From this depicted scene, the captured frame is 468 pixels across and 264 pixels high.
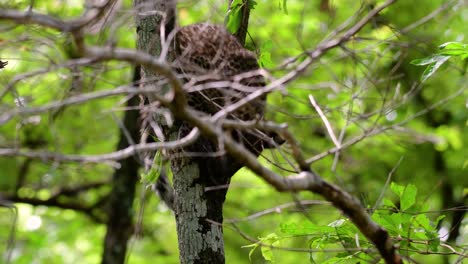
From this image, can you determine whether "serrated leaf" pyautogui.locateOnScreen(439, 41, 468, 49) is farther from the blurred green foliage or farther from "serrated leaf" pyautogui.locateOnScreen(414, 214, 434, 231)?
the blurred green foliage

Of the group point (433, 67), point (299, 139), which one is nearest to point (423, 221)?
point (433, 67)

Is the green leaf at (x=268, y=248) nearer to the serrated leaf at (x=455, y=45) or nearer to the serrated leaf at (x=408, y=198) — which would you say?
the serrated leaf at (x=408, y=198)

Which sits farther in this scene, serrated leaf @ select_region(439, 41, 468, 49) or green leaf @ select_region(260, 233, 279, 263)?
green leaf @ select_region(260, 233, 279, 263)

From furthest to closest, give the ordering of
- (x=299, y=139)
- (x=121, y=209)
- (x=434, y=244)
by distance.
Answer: (x=299, y=139), (x=121, y=209), (x=434, y=244)

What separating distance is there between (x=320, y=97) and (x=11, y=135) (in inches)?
181

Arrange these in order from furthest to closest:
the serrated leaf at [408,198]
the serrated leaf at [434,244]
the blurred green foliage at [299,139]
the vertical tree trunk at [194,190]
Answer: the blurred green foliage at [299,139] < the vertical tree trunk at [194,190] < the serrated leaf at [408,198] < the serrated leaf at [434,244]

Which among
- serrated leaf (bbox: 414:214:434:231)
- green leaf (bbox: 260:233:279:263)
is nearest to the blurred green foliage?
green leaf (bbox: 260:233:279:263)

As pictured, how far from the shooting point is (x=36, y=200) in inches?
355

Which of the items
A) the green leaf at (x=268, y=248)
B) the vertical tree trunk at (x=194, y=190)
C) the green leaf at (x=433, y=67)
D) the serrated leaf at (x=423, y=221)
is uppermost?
the green leaf at (x=433, y=67)

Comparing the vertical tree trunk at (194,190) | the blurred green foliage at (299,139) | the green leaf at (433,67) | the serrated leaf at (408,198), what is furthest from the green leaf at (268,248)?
the blurred green foliage at (299,139)

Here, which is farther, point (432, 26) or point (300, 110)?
point (300, 110)

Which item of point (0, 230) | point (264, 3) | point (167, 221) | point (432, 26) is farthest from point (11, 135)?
point (432, 26)

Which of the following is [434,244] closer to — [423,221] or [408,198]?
[423,221]

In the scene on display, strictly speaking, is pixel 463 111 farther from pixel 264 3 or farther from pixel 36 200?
pixel 36 200
